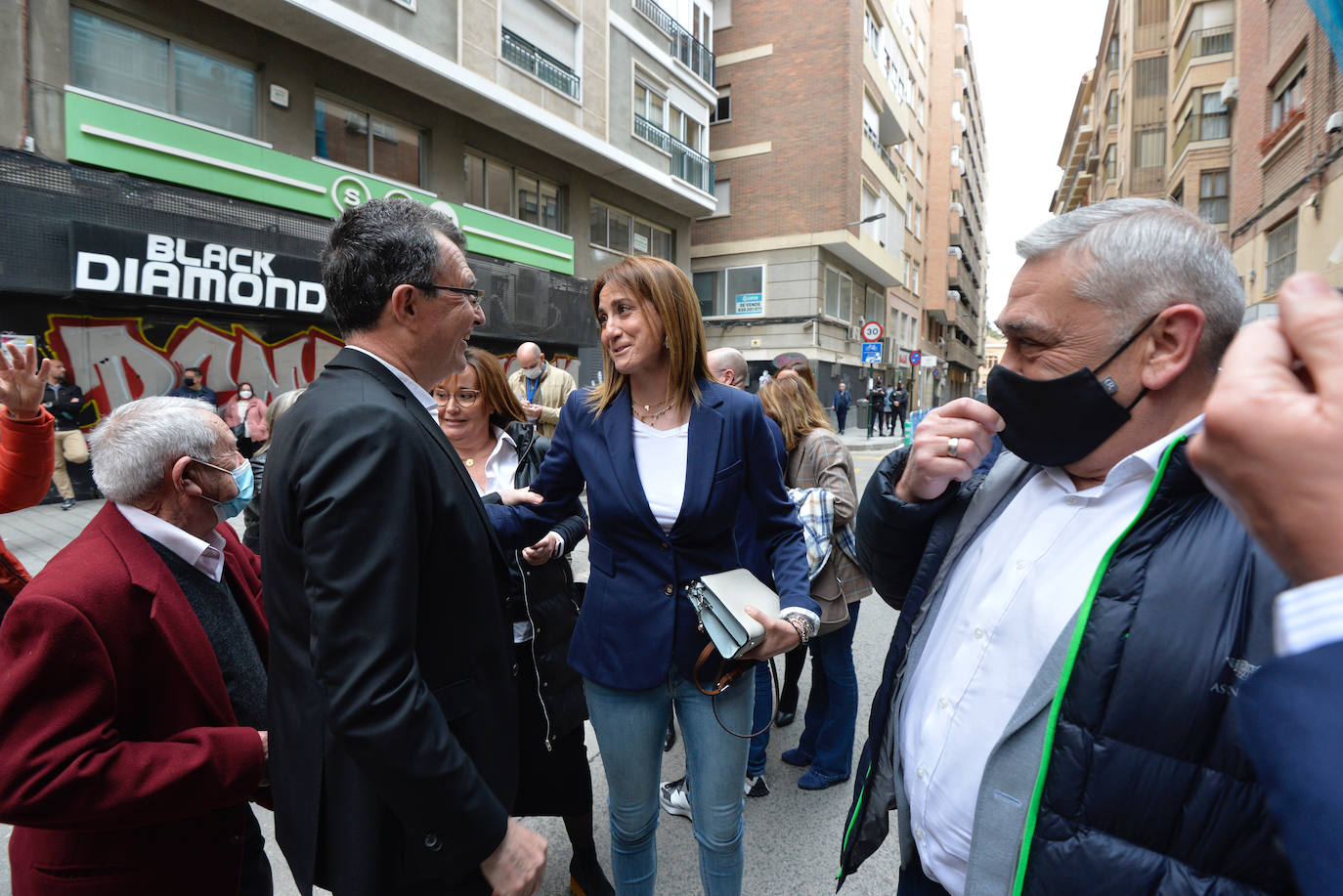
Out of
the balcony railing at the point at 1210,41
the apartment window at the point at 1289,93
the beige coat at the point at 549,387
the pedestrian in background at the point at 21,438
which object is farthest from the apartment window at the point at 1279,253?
the pedestrian in background at the point at 21,438

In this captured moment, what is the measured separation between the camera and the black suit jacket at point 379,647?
1.28 m

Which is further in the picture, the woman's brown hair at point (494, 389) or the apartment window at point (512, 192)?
the apartment window at point (512, 192)

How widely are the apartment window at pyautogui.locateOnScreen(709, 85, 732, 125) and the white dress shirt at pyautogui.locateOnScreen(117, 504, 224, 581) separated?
1017 inches

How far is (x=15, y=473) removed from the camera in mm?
2359

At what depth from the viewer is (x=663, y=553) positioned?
2154mm

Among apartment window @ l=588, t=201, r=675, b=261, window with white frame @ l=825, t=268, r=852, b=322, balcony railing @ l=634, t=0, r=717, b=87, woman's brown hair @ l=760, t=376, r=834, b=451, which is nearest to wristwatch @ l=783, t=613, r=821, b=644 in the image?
woman's brown hair @ l=760, t=376, r=834, b=451

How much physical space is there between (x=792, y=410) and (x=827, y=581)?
96 cm

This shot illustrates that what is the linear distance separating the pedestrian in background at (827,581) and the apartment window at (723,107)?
2395cm

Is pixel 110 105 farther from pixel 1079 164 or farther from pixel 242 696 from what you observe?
pixel 1079 164

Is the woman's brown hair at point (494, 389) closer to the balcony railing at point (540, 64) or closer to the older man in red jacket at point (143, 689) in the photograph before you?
the older man in red jacket at point (143, 689)

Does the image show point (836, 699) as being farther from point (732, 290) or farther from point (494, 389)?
point (732, 290)

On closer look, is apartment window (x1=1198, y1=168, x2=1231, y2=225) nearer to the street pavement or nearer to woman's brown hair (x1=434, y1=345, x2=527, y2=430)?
the street pavement

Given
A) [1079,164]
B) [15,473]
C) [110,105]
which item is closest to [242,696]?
[15,473]

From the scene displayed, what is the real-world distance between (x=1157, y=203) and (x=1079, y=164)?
63.4m
